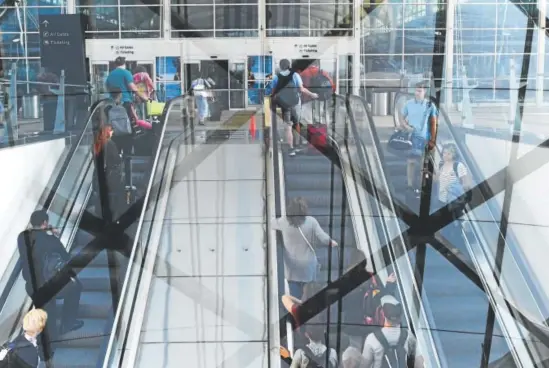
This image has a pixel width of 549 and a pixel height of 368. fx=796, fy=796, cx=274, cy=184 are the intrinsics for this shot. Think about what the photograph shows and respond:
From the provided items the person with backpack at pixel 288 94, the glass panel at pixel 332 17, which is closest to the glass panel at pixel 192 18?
the glass panel at pixel 332 17

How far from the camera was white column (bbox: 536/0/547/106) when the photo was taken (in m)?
7.40

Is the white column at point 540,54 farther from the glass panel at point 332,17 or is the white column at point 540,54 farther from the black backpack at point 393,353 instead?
the black backpack at point 393,353

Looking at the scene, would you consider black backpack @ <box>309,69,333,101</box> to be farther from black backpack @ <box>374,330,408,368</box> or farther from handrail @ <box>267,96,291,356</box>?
black backpack @ <box>374,330,408,368</box>

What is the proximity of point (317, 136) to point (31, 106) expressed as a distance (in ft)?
8.06

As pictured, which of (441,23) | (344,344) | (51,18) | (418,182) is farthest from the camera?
(441,23)

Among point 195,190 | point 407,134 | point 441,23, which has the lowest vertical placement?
point 195,190

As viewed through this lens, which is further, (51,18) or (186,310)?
(51,18)

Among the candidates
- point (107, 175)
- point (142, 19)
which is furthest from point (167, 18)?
point (107, 175)

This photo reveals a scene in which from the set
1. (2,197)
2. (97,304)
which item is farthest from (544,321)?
(2,197)

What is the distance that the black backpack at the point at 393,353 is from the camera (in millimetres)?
4340

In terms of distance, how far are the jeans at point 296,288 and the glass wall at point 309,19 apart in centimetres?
550

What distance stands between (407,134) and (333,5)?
4020mm

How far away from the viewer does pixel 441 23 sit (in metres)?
9.91

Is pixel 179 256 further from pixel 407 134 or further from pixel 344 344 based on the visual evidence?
pixel 407 134
